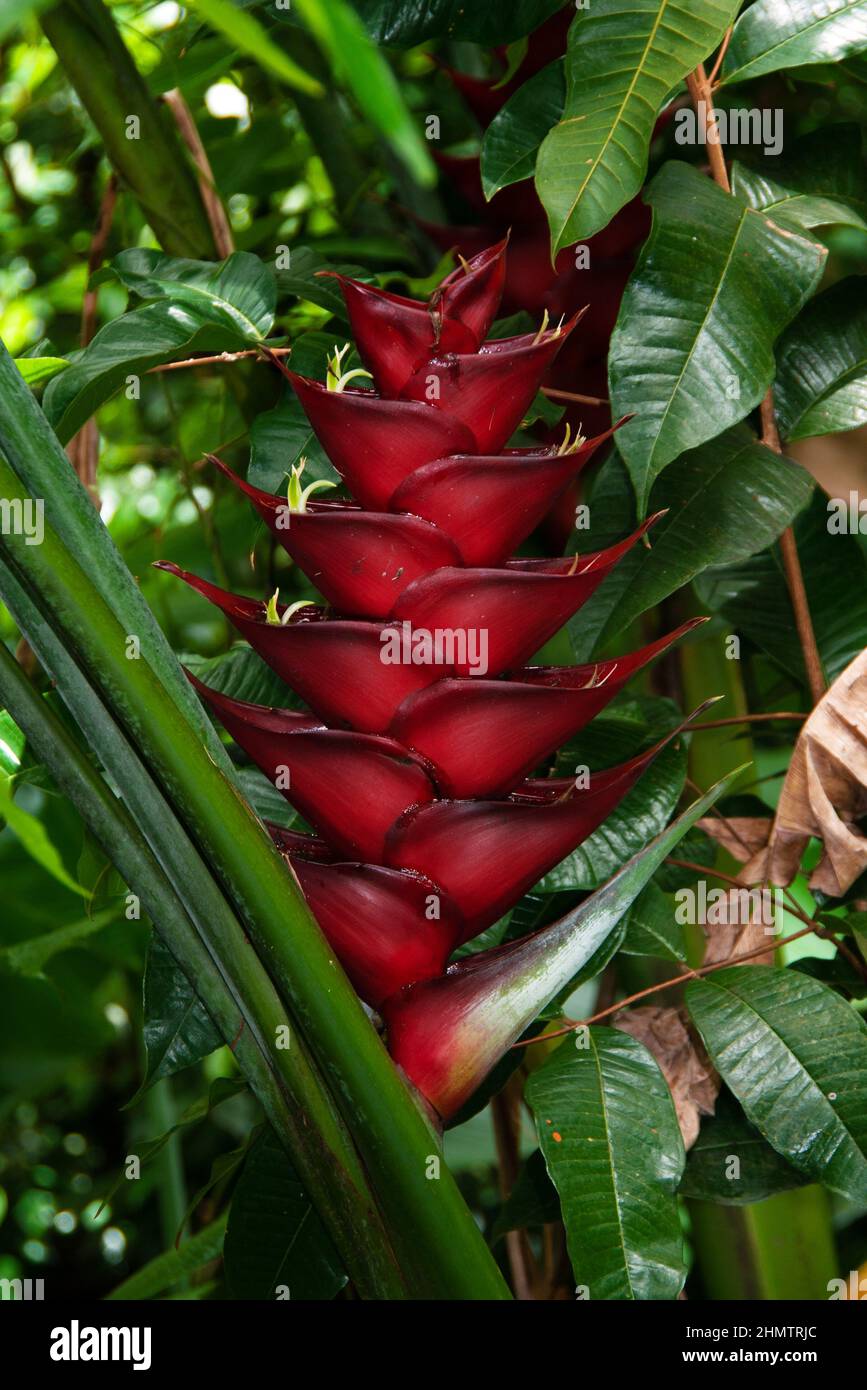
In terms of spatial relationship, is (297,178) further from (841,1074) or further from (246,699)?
(841,1074)

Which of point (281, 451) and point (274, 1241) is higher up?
point (281, 451)

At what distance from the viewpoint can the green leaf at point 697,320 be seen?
0.50 metres

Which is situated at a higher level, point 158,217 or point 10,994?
point 158,217

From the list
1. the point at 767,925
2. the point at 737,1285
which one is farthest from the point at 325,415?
the point at 737,1285

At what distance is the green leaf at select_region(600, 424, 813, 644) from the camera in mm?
539

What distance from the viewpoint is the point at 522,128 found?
595mm

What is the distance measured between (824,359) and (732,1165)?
0.38 meters

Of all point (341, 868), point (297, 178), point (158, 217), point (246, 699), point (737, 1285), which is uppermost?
Result: point (297, 178)

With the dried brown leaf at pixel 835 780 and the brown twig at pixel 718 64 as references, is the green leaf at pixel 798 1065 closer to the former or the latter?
the dried brown leaf at pixel 835 780

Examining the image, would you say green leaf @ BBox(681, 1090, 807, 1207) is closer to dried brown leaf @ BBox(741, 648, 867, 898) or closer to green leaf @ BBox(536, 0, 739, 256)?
dried brown leaf @ BBox(741, 648, 867, 898)

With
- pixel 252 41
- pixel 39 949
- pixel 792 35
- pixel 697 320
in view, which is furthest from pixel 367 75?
pixel 39 949

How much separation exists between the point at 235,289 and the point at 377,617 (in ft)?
0.74

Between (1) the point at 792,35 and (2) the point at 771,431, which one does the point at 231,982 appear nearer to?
(2) the point at 771,431

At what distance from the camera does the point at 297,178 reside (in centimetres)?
103
